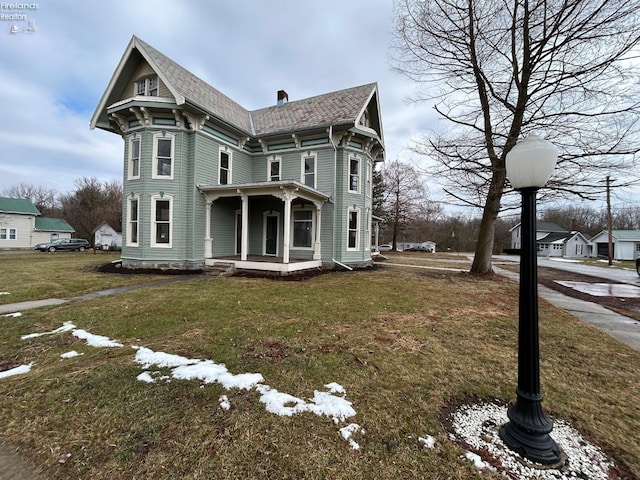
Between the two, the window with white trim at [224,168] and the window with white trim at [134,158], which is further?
the window with white trim at [224,168]

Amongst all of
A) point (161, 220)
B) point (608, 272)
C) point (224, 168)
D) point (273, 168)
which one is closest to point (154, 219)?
point (161, 220)

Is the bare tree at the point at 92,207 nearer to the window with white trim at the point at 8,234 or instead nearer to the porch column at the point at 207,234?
the window with white trim at the point at 8,234

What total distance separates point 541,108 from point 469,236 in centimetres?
4261

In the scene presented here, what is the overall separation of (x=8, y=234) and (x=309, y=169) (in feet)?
120

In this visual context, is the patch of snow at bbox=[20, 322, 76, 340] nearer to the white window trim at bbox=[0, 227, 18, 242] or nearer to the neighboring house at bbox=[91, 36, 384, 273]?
the neighboring house at bbox=[91, 36, 384, 273]

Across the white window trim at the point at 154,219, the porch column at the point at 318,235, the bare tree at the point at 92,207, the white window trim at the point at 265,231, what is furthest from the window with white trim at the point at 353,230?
the bare tree at the point at 92,207

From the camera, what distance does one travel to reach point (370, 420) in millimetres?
2318

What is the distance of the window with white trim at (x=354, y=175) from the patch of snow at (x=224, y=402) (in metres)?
11.2

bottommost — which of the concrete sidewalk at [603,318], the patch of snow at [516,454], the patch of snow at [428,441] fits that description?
the concrete sidewalk at [603,318]

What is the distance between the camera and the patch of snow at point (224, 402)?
244 cm

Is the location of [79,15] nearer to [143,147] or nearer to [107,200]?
[143,147]

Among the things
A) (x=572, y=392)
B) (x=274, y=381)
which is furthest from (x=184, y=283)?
(x=572, y=392)

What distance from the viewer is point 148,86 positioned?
1133 cm

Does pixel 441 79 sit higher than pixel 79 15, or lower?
lower
